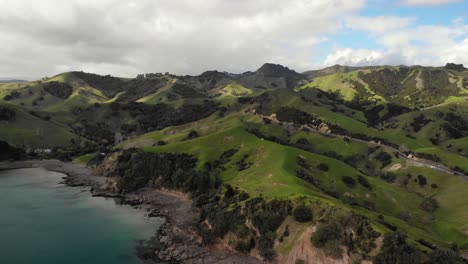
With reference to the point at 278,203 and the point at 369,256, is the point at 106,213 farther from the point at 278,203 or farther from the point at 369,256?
the point at 369,256

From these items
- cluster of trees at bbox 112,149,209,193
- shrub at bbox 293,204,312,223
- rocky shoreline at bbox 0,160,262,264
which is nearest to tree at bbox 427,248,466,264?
shrub at bbox 293,204,312,223

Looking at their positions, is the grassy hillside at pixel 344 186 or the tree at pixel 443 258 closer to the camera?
the tree at pixel 443 258

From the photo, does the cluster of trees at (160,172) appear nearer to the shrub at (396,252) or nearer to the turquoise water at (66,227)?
the turquoise water at (66,227)

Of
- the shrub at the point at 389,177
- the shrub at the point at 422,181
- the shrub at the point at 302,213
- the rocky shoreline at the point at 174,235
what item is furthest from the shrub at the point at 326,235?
the shrub at the point at 389,177

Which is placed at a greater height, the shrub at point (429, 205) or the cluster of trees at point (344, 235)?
the cluster of trees at point (344, 235)

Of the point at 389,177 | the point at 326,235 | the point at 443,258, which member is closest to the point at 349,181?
the point at 389,177

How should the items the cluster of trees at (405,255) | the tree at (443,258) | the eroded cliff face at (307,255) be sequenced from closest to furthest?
the tree at (443,258) → the cluster of trees at (405,255) → the eroded cliff face at (307,255)

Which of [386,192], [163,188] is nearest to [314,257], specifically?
[386,192]

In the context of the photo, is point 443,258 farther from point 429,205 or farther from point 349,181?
point 349,181
